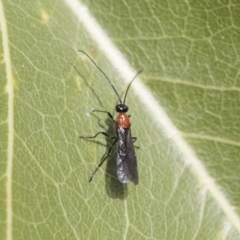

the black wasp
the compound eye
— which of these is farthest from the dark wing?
the compound eye

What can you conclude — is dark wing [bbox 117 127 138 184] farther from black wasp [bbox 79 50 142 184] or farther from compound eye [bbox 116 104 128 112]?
compound eye [bbox 116 104 128 112]

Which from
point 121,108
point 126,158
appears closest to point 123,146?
point 126,158

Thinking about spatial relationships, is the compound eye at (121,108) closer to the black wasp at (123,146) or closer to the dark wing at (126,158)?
the black wasp at (123,146)

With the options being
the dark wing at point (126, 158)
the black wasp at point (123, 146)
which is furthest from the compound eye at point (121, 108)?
the dark wing at point (126, 158)

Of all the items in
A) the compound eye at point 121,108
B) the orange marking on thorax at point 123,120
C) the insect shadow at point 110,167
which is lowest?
the insect shadow at point 110,167

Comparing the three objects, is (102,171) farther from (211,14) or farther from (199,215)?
(211,14)

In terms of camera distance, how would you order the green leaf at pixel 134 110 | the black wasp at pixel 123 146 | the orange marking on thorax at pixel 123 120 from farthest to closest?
the orange marking on thorax at pixel 123 120 < the black wasp at pixel 123 146 < the green leaf at pixel 134 110

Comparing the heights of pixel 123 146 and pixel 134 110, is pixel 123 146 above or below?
below

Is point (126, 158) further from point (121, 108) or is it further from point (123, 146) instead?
point (121, 108)
